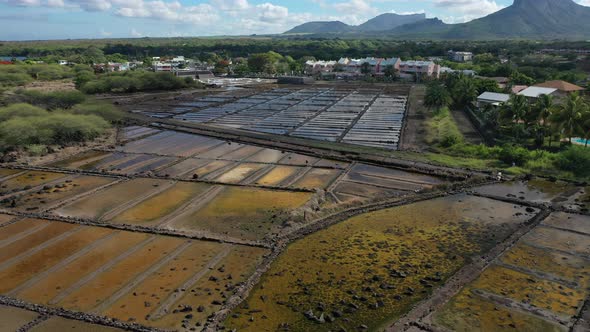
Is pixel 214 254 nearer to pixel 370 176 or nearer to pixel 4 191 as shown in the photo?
pixel 370 176

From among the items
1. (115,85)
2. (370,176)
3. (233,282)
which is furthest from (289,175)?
(115,85)

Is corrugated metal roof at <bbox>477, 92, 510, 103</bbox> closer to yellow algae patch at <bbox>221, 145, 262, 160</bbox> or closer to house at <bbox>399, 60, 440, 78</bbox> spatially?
yellow algae patch at <bbox>221, 145, 262, 160</bbox>

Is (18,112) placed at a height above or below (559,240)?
above

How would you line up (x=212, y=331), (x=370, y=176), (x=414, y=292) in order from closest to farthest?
(x=212, y=331) < (x=414, y=292) < (x=370, y=176)

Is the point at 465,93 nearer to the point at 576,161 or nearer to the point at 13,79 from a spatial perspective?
the point at 576,161

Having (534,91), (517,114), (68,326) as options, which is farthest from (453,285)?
(534,91)

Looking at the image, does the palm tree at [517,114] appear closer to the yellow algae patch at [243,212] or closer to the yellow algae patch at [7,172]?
the yellow algae patch at [243,212]

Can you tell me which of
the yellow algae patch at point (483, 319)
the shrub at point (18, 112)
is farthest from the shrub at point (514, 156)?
the shrub at point (18, 112)
